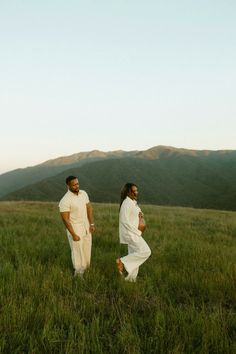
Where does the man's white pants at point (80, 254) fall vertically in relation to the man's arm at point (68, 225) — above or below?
below

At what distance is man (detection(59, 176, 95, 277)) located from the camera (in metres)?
7.22

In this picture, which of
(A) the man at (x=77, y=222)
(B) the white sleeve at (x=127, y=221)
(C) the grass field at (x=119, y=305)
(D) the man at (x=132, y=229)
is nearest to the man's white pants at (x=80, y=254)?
(A) the man at (x=77, y=222)

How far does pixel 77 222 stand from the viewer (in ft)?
24.2

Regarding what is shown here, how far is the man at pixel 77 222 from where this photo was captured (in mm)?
7219

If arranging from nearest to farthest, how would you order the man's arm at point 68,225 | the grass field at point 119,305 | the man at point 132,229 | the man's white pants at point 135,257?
the grass field at point 119,305, the man's white pants at point 135,257, the man at point 132,229, the man's arm at point 68,225

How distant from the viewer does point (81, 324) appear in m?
4.21

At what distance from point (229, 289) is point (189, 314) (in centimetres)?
165

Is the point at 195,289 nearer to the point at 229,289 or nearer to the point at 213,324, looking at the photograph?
the point at 229,289

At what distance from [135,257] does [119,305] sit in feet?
6.52

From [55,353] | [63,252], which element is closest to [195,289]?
[55,353]

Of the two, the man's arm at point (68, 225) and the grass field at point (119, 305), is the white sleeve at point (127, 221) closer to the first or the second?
the grass field at point (119, 305)

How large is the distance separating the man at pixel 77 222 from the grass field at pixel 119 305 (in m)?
0.41

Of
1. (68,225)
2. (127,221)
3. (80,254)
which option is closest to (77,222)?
(68,225)

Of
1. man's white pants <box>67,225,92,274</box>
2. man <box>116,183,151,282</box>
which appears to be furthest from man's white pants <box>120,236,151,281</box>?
man's white pants <box>67,225,92,274</box>
